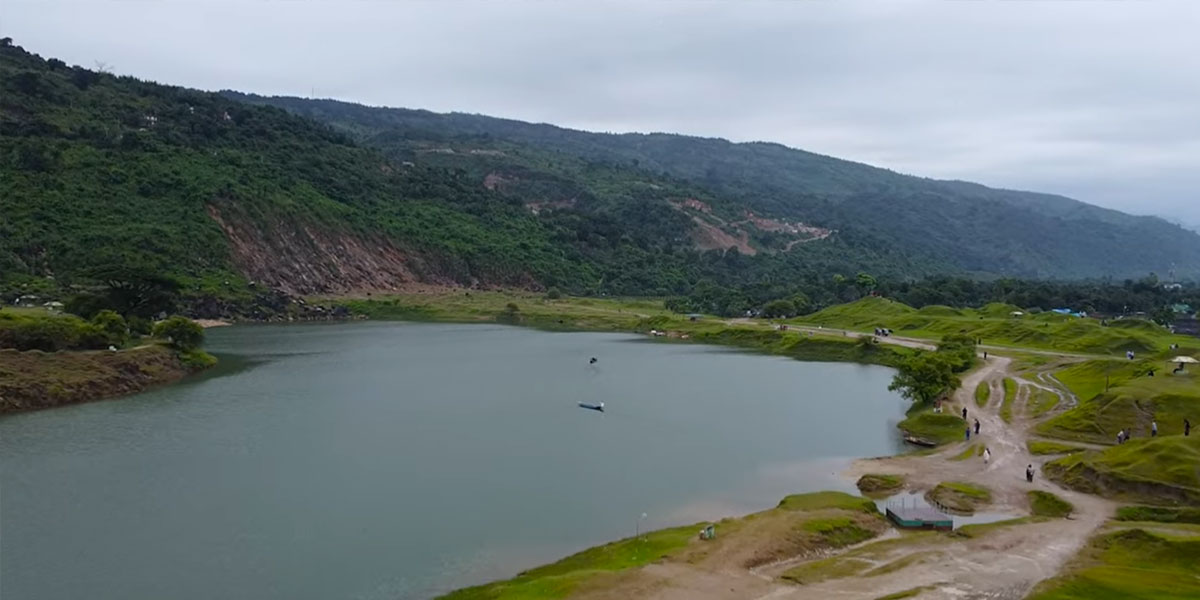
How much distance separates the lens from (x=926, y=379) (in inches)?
2264

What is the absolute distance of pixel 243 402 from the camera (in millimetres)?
57312

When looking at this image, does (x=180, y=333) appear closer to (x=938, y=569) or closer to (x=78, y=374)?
(x=78, y=374)

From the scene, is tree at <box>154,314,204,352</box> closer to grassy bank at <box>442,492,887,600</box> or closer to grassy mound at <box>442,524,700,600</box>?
grassy mound at <box>442,524,700,600</box>

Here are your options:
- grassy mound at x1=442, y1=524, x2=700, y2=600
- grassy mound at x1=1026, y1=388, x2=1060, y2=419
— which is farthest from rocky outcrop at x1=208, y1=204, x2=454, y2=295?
grassy mound at x1=442, y1=524, x2=700, y2=600

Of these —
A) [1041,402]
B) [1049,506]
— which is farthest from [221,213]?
[1049,506]

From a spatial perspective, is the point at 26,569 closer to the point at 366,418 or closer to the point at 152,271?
the point at 366,418

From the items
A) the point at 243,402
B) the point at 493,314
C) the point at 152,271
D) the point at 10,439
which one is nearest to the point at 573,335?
the point at 493,314

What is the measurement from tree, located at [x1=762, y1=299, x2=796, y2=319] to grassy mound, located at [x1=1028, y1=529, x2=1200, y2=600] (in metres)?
95.4

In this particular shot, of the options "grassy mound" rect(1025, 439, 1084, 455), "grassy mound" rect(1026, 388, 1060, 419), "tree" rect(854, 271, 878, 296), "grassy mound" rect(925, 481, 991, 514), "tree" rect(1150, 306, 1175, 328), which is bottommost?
"grassy mound" rect(925, 481, 991, 514)

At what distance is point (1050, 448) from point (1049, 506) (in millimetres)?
10093

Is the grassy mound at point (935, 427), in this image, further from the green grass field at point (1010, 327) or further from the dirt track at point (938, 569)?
the green grass field at point (1010, 327)

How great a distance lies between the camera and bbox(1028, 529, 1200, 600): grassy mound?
24453 millimetres

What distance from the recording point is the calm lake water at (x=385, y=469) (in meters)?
28.8

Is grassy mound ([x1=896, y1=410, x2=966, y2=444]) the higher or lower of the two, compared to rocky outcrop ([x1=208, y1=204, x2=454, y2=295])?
lower
